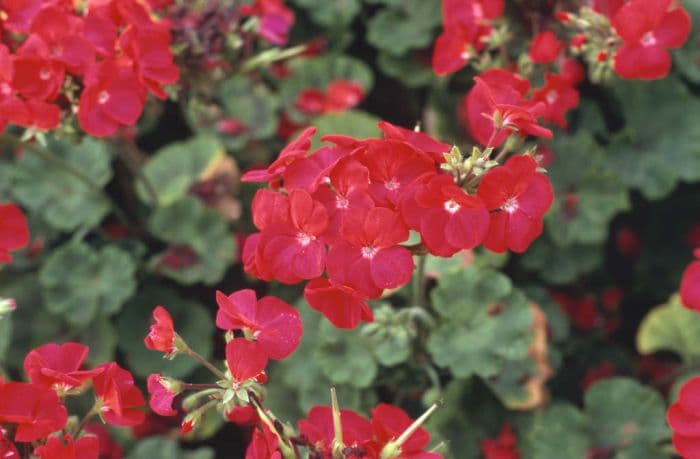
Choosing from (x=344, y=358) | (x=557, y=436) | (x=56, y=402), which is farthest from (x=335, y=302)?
(x=557, y=436)

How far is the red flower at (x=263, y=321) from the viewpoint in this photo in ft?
4.36

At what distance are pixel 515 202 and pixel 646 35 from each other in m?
0.64

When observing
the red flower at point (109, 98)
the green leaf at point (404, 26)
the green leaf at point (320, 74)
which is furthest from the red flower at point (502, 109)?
the green leaf at point (320, 74)

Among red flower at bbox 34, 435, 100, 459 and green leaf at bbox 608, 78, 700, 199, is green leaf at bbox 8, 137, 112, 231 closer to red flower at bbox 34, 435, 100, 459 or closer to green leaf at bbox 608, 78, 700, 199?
red flower at bbox 34, 435, 100, 459

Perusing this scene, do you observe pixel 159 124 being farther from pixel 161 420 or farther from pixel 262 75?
pixel 161 420

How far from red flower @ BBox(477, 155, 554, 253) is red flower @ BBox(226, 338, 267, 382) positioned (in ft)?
1.32

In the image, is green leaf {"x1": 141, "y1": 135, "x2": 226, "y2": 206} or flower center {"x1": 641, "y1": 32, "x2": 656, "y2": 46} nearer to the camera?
flower center {"x1": 641, "y1": 32, "x2": 656, "y2": 46}

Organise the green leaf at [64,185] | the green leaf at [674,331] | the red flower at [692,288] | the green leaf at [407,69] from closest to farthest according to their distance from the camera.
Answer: the red flower at [692,288] → the green leaf at [674,331] → the green leaf at [64,185] → the green leaf at [407,69]

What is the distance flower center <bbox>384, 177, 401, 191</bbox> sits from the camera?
54.4 inches

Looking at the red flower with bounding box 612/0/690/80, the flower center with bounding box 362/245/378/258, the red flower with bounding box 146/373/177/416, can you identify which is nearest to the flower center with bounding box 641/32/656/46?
the red flower with bounding box 612/0/690/80

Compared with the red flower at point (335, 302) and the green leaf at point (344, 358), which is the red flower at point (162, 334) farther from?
the green leaf at point (344, 358)

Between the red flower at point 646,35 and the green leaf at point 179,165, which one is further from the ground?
the red flower at point 646,35

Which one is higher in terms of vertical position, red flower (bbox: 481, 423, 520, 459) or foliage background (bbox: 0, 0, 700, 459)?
foliage background (bbox: 0, 0, 700, 459)

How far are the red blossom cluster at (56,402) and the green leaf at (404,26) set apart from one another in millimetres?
1467
